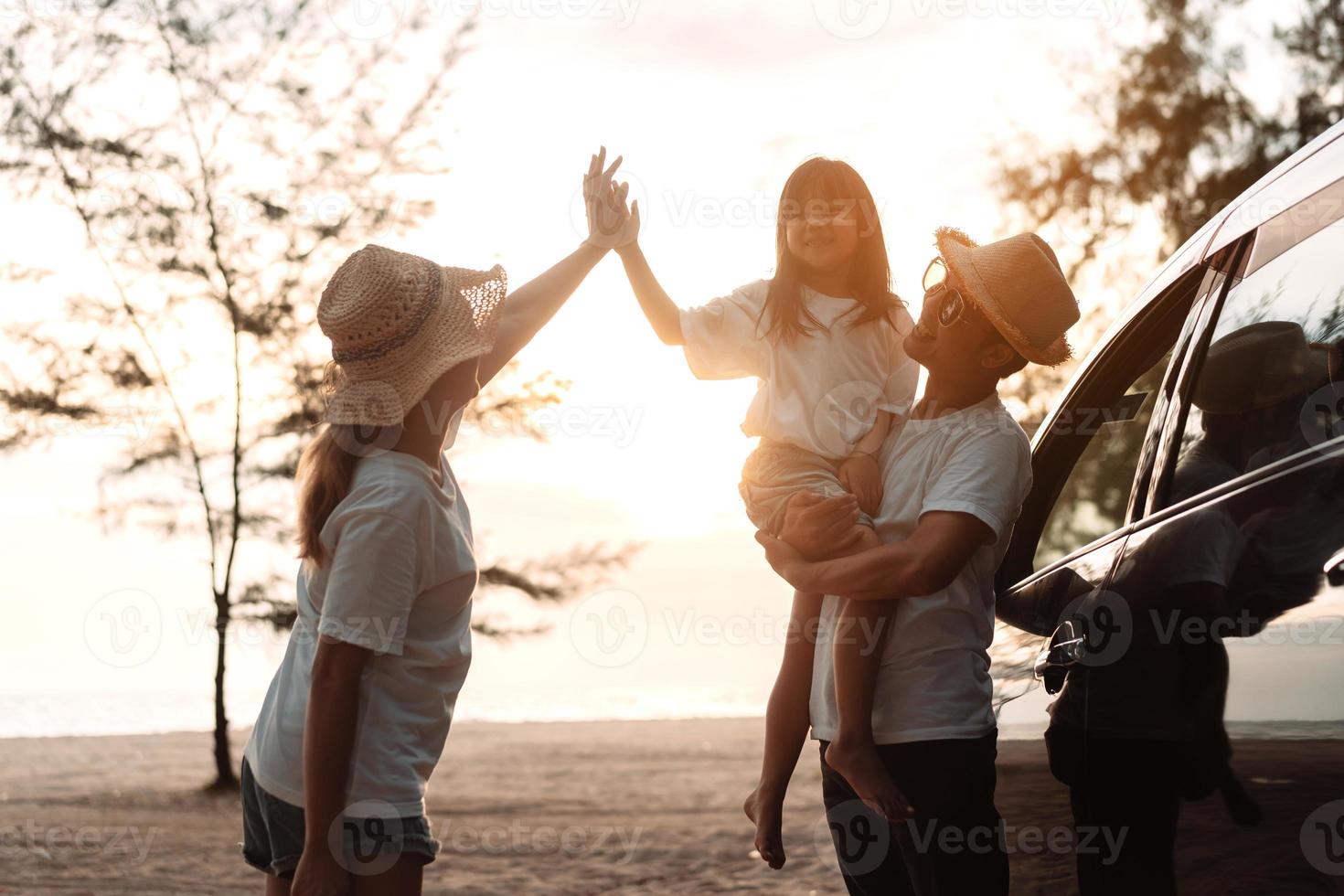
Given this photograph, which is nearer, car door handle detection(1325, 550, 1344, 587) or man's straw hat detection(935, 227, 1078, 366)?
car door handle detection(1325, 550, 1344, 587)

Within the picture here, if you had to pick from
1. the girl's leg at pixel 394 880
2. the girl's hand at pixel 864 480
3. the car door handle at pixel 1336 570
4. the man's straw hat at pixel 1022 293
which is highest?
the man's straw hat at pixel 1022 293

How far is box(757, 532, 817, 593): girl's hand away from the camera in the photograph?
102 inches

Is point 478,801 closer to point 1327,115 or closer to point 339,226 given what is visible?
point 339,226

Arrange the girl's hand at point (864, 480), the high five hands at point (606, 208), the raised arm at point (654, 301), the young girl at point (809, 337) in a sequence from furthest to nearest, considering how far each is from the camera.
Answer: the raised arm at point (654, 301), the high five hands at point (606, 208), the young girl at point (809, 337), the girl's hand at point (864, 480)

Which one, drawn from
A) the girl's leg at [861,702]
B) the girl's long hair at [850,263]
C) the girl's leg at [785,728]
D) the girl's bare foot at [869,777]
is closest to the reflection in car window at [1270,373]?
the girl's leg at [861,702]

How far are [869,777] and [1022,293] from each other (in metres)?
0.96

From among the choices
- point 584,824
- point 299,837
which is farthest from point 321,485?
point 584,824

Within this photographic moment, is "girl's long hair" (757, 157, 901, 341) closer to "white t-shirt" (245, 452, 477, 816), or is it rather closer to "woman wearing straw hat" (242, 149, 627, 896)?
"woman wearing straw hat" (242, 149, 627, 896)

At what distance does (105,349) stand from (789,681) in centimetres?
1104

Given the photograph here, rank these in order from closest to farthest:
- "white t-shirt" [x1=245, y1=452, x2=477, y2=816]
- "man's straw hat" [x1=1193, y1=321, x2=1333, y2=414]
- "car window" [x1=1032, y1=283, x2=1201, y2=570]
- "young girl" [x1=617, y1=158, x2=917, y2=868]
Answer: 1. "man's straw hat" [x1=1193, y1=321, x2=1333, y2=414]
2. "white t-shirt" [x1=245, y1=452, x2=477, y2=816]
3. "car window" [x1=1032, y1=283, x2=1201, y2=570]
4. "young girl" [x1=617, y1=158, x2=917, y2=868]

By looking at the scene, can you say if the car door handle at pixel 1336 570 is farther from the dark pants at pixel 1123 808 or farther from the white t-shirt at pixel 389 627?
the white t-shirt at pixel 389 627

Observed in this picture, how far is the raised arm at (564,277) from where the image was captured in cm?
284

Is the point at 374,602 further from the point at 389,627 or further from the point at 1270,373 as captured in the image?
the point at 1270,373

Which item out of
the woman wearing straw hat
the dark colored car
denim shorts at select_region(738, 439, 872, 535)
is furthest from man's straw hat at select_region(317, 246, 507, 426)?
the dark colored car
